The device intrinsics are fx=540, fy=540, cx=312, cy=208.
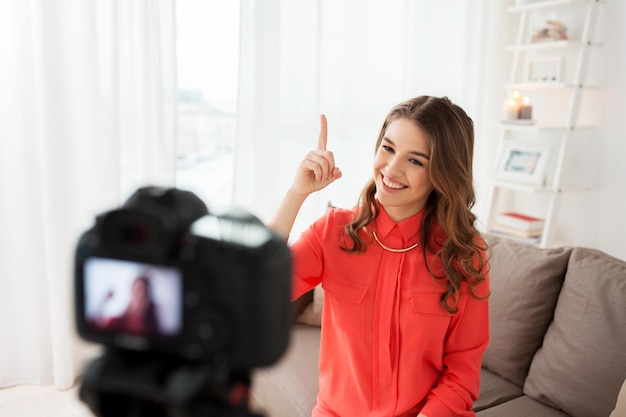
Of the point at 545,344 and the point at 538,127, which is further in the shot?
the point at 538,127

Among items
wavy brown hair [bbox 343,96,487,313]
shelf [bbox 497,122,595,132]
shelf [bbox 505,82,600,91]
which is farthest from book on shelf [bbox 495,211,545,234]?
wavy brown hair [bbox 343,96,487,313]

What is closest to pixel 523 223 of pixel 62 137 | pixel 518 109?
pixel 518 109

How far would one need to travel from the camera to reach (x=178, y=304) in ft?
1.36

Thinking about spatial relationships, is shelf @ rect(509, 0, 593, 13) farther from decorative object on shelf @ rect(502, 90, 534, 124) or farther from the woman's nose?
the woman's nose

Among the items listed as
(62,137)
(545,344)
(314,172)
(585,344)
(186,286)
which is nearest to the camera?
(186,286)

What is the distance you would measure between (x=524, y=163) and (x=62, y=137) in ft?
7.63

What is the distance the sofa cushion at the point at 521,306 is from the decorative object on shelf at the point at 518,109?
4.34 feet

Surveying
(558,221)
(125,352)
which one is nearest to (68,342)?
(125,352)

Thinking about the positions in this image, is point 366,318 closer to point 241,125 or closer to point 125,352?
point 125,352

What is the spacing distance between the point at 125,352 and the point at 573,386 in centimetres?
149

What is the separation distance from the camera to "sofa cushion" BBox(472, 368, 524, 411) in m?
1.66

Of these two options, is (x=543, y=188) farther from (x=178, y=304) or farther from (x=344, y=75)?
(x=178, y=304)

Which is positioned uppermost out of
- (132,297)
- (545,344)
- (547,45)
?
(547,45)

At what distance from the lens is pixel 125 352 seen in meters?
0.44
